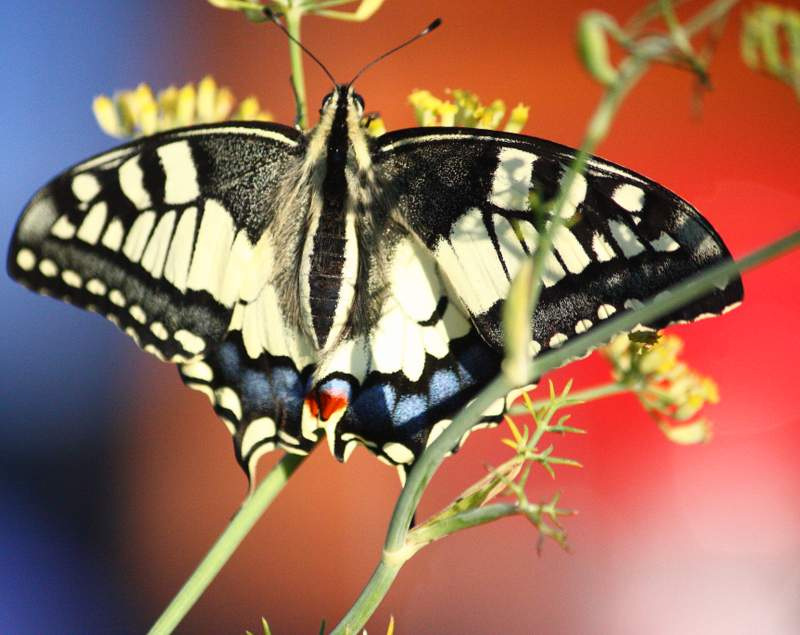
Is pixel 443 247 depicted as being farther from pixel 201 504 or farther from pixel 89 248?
pixel 201 504

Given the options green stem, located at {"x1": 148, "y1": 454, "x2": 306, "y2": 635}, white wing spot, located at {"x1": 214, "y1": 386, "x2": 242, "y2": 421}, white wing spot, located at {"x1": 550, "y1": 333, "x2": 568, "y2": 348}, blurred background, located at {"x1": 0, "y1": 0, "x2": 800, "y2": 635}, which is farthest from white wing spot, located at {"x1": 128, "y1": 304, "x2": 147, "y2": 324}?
blurred background, located at {"x1": 0, "y1": 0, "x2": 800, "y2": 635}

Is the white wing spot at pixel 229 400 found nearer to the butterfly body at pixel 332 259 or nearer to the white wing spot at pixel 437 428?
the butterfly body at pixel 332 259

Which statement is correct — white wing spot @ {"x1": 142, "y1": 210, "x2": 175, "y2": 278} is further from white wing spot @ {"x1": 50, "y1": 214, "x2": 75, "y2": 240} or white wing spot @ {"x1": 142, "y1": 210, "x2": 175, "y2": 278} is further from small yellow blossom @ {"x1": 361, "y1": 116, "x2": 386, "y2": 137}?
small yellow blossom @ {"x1": 361, "y1": 116, "x2": 386, "y2": 137}

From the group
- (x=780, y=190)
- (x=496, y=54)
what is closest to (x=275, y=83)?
(x=496, y=54)

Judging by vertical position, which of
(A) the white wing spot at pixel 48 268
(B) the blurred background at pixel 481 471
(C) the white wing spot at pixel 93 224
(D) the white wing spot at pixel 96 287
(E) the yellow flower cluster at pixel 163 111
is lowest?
(B) the blurred background at pixel 481 471

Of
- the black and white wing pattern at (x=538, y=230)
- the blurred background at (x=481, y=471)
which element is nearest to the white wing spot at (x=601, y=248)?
the black and white wing pattern at (x=538, y=230)

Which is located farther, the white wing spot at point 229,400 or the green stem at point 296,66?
the white wing spot at point 229,400
